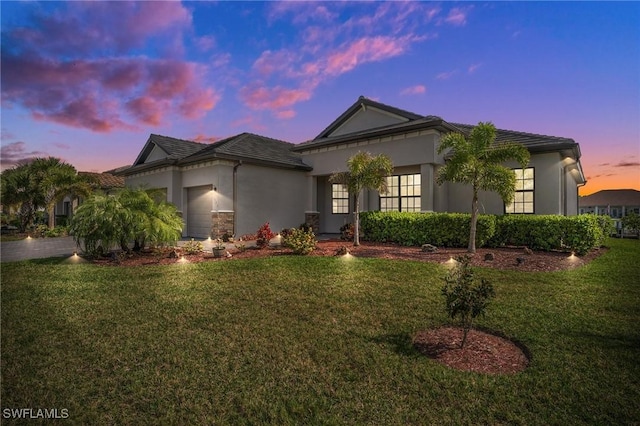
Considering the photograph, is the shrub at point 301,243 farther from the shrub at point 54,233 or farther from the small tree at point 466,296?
the shrub at point 54,233

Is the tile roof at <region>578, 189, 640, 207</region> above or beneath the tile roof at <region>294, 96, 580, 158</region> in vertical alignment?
beneath

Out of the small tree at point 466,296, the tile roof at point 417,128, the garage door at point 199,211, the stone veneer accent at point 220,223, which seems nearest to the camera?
the small tree at point 466,296

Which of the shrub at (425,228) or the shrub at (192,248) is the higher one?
the shrub at (425,228)

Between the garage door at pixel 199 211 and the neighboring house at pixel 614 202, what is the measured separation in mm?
43581

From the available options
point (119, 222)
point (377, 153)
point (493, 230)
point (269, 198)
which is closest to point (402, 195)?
point (377, 153)

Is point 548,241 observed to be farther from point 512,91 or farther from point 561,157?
point 512,91

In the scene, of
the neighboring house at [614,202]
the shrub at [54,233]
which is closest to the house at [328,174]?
the shrub at [54,233]

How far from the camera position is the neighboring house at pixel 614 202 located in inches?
1588

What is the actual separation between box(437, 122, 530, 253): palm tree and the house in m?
3.09

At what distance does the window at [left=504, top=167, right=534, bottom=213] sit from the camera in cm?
1287

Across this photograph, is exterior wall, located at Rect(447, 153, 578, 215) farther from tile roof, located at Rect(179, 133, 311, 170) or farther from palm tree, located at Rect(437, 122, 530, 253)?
tile roof, located at Rect(179, 133, 311, 170)

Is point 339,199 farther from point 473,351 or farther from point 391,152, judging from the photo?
point 473,351

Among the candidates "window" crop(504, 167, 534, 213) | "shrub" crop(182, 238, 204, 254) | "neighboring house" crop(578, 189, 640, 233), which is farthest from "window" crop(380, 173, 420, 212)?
"neighboring house" crop(578, 189, 640, 233)

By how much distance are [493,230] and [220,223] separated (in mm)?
11415
